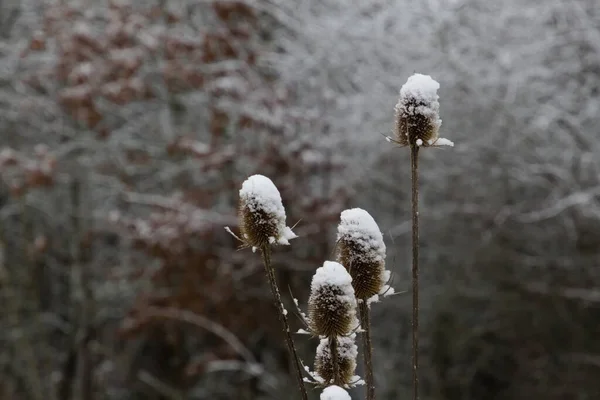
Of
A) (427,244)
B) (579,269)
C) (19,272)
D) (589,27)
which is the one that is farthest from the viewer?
(19,272)

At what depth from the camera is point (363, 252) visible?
3.17 ft

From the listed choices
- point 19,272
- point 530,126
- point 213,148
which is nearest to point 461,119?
point 530,126

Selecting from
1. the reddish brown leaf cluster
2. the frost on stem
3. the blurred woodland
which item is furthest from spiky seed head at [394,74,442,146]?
the reddish brown leaf cluster

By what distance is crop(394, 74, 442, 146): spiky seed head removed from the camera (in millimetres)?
994

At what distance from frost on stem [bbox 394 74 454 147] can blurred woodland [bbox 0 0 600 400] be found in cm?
370

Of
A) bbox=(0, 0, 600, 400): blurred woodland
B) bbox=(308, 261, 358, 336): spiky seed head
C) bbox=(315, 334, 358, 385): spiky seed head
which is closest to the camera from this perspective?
bbox=(308, 261, 358, 336): spiky seed head

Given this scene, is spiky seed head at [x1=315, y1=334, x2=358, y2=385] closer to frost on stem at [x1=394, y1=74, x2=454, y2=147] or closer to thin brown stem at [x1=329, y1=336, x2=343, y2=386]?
thin brown stem at [x1=329, y1=336, x2=343, y2=386]

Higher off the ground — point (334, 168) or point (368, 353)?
point (368, 353)

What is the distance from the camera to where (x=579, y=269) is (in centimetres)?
513

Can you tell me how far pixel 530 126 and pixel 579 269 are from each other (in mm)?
1264

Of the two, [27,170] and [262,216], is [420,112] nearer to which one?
[262,216]

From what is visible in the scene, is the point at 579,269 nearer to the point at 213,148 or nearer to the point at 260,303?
the point at 260,303

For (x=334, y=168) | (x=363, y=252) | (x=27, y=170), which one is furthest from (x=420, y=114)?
(x=27, y=170)

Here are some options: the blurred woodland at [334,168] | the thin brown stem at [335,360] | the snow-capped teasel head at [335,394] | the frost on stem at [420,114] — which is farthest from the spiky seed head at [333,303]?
the blurred woodland at [334,168]
